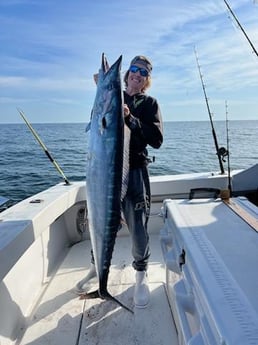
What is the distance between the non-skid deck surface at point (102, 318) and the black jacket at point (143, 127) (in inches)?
43.5

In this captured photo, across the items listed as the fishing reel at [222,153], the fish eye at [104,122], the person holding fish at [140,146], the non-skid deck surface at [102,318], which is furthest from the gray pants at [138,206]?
the fishing reel at [222,153]

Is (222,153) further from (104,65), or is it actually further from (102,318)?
(104,65)

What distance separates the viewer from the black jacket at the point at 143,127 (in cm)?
209

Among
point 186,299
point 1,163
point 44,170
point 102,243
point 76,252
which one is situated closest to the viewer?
point 186,299

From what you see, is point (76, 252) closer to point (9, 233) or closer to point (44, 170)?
point (9, 233)

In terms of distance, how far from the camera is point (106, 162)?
1594 mm

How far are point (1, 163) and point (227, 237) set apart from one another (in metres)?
15.2

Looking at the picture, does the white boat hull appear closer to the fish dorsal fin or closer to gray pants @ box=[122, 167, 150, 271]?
gray pants @ box=[122, 167, 150, 271]

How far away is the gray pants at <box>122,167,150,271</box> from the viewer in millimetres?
2250

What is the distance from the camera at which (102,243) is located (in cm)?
178

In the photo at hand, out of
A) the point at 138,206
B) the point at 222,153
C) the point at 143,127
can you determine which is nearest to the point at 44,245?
the point at 138,206

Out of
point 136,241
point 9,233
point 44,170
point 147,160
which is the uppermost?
point 147,160

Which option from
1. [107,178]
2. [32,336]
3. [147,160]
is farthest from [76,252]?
[107,178]

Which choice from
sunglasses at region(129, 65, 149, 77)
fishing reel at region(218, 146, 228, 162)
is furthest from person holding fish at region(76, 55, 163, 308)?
fishing reel at region(218, 146, 228, 162)
